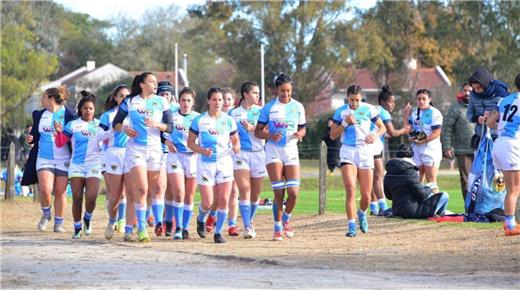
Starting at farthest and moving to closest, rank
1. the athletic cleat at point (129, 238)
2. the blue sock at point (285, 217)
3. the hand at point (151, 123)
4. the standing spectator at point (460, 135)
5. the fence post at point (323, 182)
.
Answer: the fence post at point (323, 182) < the standing spectator at point (460, 135) < the blue sock at point (285, 217) < the athletic cleat at point (129, 238) < the hand at point (151, 123)

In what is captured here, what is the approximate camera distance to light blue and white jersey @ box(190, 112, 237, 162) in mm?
15375

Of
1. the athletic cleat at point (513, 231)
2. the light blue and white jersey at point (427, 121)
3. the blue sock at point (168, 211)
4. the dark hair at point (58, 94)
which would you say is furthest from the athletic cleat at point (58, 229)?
the athletic cleat at point (513, 231)

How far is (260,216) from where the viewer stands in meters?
21.8

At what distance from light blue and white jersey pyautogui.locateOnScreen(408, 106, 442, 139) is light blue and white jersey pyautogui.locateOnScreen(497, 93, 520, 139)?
13.9 feet

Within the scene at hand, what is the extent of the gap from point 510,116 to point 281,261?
395 centimetres

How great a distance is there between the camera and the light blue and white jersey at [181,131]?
16484 mm

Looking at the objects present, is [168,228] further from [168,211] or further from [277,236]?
[277,236]

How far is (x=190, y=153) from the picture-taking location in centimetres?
1648

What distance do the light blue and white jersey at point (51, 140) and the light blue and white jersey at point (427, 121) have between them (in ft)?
19.1

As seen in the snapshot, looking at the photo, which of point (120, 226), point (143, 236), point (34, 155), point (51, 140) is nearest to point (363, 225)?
point (143, 236)

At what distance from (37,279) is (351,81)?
5299cm

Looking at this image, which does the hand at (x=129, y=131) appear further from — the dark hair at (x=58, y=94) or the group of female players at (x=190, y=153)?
the dark hair at (x=58, y=94)

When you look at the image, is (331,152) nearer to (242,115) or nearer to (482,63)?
(242,115)

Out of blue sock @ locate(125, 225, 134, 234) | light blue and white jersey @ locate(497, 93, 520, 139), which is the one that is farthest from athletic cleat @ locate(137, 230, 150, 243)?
light blue and white jersey @ locate(497, 93, 520, 139)
